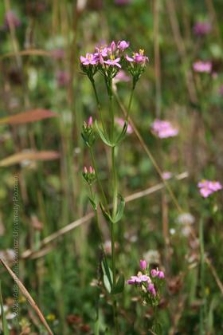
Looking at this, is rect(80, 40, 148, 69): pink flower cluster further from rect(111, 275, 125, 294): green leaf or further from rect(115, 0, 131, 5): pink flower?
rect(115, 0, 131, 5): pink flower

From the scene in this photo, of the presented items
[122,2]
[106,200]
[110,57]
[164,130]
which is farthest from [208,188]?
[122,2]

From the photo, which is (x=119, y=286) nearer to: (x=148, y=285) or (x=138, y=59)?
(x=148, y=285)

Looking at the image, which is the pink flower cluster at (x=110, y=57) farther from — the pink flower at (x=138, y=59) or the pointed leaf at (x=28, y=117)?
the pointed leaf at (x=28, y=117)

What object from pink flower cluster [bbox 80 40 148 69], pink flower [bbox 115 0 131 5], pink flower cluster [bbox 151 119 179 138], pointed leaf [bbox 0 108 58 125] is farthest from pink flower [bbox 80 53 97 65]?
pink flower [bbox 115 0 131 5]

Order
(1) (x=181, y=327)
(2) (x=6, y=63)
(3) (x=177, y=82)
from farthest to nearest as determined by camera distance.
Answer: (3) (x=177, y=82) → (2) (x=6, y=63) → (1) (x=181, y=327)

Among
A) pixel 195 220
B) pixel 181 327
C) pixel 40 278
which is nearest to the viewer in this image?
pixel 181 327

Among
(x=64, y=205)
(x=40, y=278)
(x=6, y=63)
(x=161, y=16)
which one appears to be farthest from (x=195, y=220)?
(x=161, y=16)

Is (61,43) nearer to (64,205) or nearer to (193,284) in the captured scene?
(64,205)

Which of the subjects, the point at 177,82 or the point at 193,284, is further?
the point at 177,82
